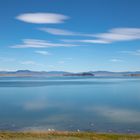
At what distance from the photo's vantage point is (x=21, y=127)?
36281 mm

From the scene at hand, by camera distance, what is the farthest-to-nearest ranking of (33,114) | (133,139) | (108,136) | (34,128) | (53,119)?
(33,114), (53,119), (34,128), (108,136), (133,139)

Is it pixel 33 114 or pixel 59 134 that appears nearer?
pixel 59 134

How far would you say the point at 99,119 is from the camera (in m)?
41.7

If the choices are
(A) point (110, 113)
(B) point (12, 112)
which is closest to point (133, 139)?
(A) point (110, 113)

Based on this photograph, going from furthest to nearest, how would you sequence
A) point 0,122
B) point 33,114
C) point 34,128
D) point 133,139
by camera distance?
point 33,114 → point 0,122 → point 34,128 → point 133,139

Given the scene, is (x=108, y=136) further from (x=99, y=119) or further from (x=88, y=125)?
(x=99, y=119)

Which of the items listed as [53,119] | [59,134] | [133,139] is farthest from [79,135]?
[53,119]

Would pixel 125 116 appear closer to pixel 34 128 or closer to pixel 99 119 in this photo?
pixel 99 119

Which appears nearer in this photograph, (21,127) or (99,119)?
(21,127)

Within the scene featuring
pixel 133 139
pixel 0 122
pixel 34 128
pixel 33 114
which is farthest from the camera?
pixel 33 114

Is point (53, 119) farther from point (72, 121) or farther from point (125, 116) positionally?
point (125, 116)

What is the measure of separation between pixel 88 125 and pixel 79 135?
994 cm

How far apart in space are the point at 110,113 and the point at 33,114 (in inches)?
472

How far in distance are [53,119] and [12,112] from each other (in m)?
9.69
